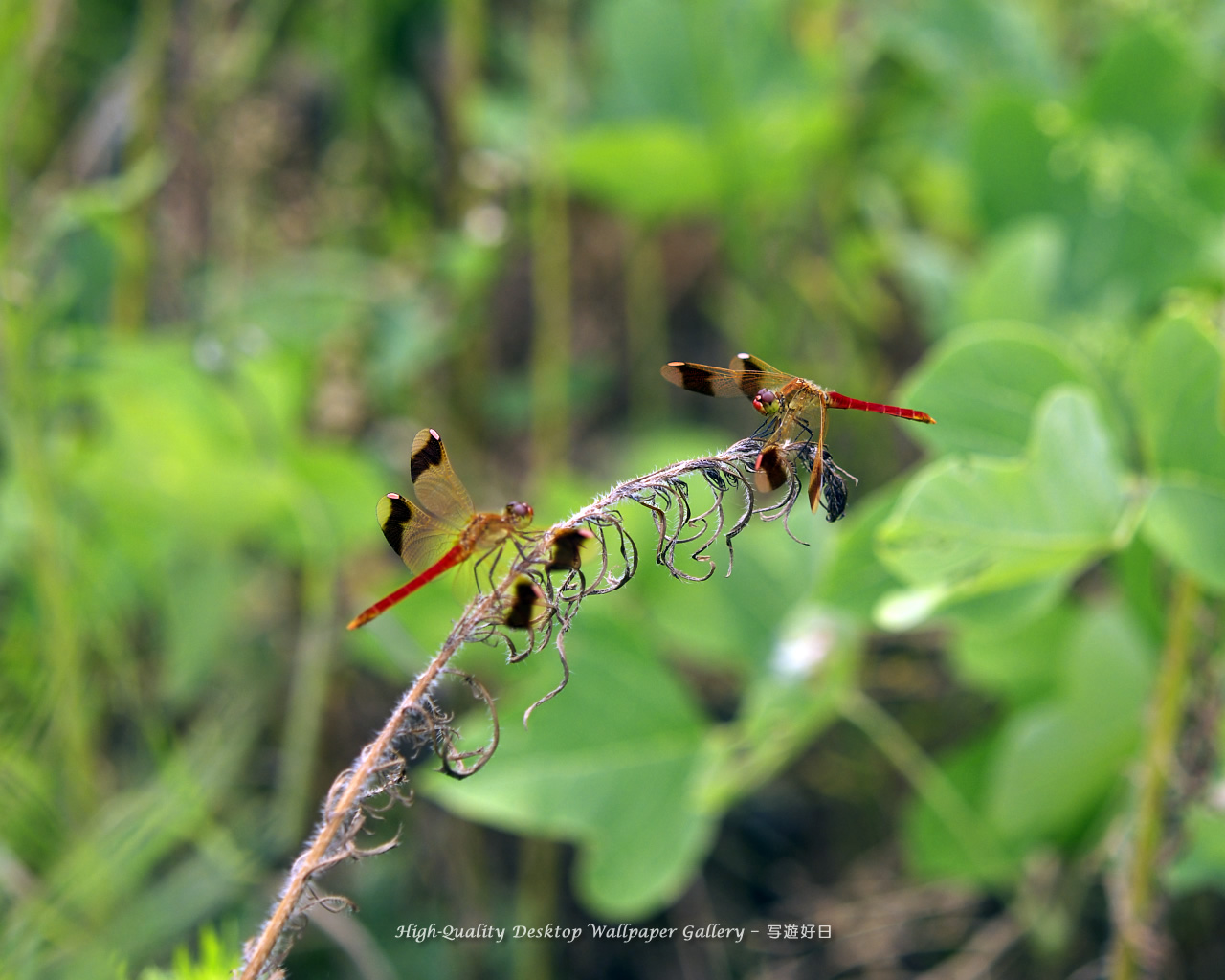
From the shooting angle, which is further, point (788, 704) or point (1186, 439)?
point (788, 704)

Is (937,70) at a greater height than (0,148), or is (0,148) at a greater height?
(937,70)

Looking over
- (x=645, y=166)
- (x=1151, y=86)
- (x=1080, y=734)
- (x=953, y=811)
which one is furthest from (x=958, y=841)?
(x=645, y=166)

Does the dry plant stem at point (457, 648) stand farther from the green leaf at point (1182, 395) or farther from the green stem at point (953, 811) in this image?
the green stem at point (953, 811)

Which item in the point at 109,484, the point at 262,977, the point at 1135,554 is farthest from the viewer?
the point at 109,484

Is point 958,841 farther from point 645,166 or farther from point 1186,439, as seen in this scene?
point 645,166

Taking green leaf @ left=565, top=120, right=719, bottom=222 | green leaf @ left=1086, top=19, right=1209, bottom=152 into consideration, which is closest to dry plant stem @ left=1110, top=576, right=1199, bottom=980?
green leaf @ left=1086, top=19, right=1209, bottom=152

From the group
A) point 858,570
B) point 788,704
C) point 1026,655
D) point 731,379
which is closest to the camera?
point 731,379

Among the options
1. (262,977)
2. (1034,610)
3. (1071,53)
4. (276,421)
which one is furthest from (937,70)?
(262,977)

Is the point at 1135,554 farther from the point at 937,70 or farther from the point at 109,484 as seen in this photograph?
the point at 109,484
